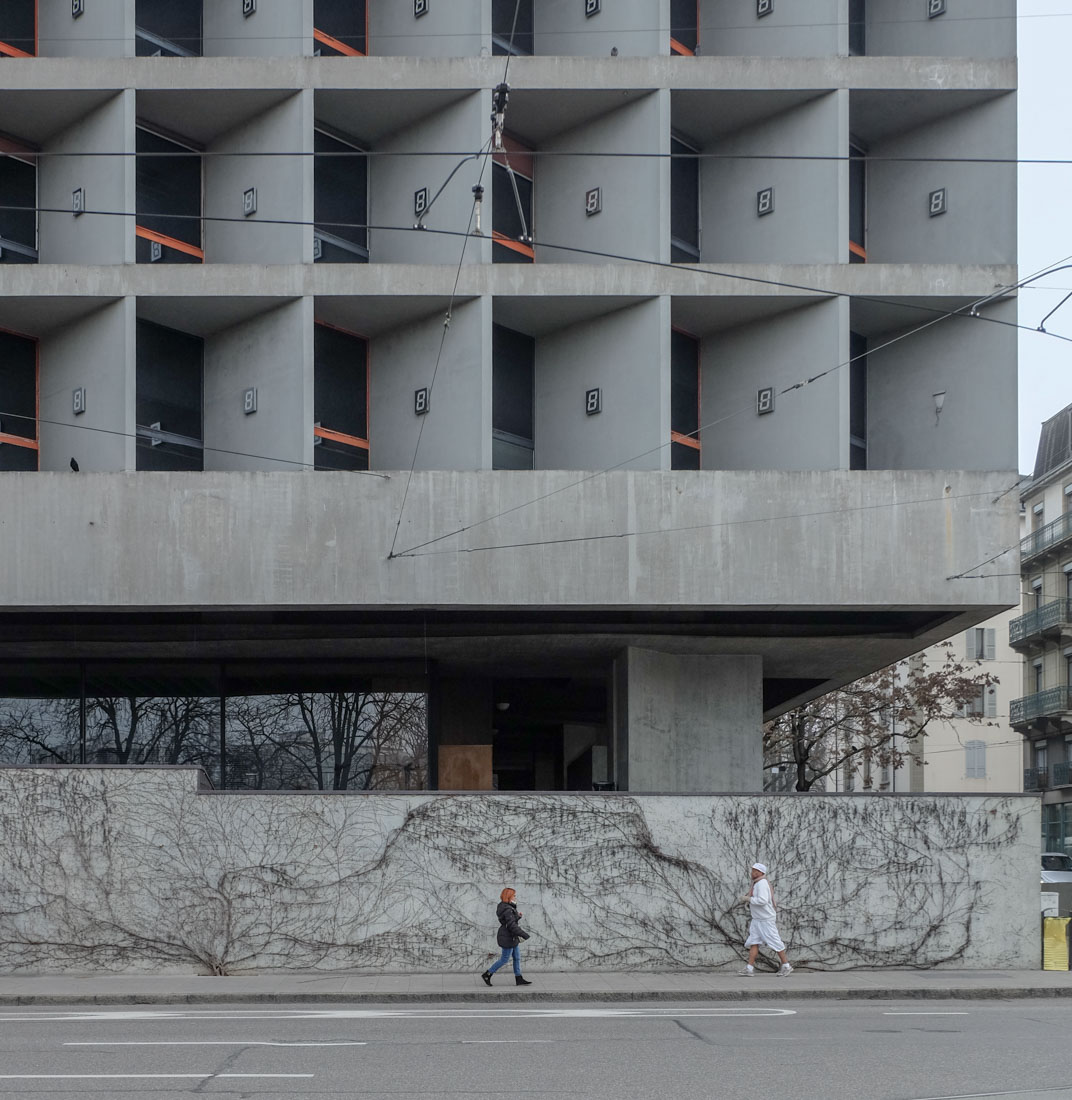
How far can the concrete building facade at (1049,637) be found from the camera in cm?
5903

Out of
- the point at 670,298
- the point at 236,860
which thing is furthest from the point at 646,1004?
the point at 670,298

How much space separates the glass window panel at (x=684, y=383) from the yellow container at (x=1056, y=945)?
1005 cm

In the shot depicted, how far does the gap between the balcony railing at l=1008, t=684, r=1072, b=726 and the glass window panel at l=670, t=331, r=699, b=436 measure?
123 ft

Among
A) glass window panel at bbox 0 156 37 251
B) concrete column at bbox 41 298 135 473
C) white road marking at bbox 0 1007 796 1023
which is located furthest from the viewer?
glass window panel at bbox 0 156 37 251

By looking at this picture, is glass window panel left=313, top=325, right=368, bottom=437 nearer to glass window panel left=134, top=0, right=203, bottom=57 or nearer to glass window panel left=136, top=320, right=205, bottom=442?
glass window panel left=136, top=320, right=205, bottom=442

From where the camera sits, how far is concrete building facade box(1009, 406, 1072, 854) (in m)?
59.0

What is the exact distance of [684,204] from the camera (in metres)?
26.8

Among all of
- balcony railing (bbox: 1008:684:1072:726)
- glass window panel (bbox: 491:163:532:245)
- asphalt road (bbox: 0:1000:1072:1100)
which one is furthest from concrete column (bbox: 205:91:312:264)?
balcony railing (bbox: 1008:684:1072:726)

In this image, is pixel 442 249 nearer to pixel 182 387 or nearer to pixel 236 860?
pixel 182 387

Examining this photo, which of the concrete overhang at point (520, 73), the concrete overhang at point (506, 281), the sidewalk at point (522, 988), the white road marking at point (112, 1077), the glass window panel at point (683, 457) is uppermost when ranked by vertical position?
the concrete overhang at point (520, 73)

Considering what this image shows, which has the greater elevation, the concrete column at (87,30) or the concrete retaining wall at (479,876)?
the concrete column at (87,30)

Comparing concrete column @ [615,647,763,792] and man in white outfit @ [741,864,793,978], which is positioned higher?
concrete column @ [615,647,763,792]

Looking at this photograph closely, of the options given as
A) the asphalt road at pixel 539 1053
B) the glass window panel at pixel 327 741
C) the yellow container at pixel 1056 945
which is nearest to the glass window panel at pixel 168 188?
the glass window panel at pixel 327 741

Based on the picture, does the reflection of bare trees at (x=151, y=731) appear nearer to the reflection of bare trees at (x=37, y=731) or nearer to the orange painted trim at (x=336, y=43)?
the reflection of bare trees at (x=37, y=731)
